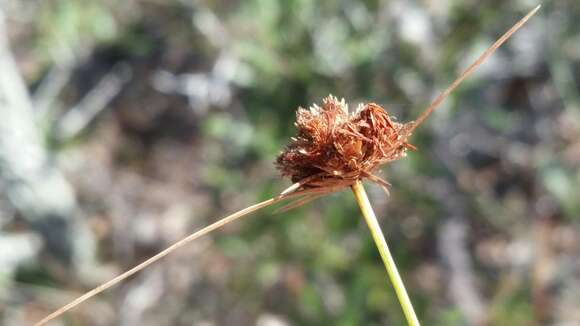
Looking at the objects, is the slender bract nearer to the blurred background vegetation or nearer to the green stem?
the green stem

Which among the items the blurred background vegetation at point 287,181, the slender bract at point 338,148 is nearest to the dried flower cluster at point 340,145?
the slender bract at point 338,148

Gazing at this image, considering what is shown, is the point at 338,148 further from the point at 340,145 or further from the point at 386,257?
the point at 386,257

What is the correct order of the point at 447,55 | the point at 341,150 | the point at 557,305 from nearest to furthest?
the point at 341,150 → the point at 447,55 → the point at 557,305

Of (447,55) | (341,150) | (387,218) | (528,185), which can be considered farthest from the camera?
(528,185)

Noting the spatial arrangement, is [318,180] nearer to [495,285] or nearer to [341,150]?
[341,150]

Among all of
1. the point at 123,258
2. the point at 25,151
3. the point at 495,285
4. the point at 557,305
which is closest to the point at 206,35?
the point at 25,151

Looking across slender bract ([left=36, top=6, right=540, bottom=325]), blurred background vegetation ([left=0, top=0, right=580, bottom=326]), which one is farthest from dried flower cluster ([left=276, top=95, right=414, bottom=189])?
blurred background vegetation ([left=0, top=0, right=580, bottom=326])

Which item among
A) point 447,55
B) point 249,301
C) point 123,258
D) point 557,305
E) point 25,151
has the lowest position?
point 557,305

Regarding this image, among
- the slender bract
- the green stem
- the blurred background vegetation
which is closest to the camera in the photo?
the green stem
